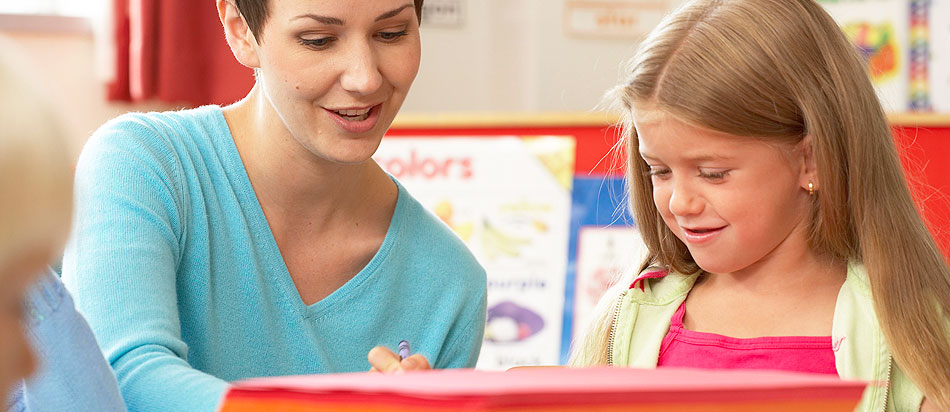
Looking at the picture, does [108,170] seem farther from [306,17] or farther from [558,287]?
[558,287]

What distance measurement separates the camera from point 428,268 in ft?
4.22

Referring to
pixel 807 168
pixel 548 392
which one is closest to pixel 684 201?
pixel 807 168

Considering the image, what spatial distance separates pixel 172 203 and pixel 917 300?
2.53 ft

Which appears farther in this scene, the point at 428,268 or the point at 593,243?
the point at 593,243

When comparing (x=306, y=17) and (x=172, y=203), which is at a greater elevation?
(x=306, y=17)

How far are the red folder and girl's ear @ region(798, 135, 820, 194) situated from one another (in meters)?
0.63

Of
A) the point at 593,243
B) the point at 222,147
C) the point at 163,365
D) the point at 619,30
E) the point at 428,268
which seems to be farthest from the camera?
the point at 619,30

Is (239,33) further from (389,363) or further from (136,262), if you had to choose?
(389,363)

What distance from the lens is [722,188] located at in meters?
1.07

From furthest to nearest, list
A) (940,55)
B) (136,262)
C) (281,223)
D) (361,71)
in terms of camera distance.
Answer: (940,55) < (281,223) < (361,71) < (136,262)

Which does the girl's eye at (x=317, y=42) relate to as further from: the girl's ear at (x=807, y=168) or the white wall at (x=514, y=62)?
the white wall at (x=514, y=62)

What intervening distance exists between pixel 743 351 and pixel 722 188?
0.20 meters

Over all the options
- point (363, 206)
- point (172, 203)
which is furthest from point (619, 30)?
point (172, 203)

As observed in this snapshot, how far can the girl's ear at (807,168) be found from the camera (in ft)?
3.63
